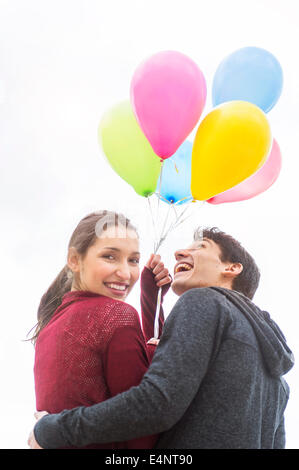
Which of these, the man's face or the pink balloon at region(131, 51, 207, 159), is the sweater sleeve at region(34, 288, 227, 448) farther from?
the pink balloon at region(131, 51, 207, 159)

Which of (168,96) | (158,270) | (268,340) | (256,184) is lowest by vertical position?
(268,340)

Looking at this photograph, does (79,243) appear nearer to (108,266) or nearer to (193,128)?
(108,266)

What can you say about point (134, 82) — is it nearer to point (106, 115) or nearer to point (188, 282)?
point (106, 115)

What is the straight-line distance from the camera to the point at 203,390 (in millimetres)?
1369

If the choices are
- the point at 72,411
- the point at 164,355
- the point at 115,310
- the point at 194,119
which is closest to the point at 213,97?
the point at 194,119

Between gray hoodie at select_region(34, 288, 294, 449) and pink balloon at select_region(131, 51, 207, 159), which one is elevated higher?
pink balloon at select_region(131, 51, 207, 159)

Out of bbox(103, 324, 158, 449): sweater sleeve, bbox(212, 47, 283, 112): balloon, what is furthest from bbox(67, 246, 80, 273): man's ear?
bbox(212, 47, 283, 112): balloon

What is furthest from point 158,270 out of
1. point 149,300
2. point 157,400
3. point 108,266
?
point 157,400

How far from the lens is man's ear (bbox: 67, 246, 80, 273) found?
175 cm

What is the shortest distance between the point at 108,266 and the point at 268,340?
621 mm

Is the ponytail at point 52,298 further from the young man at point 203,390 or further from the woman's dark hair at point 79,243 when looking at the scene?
the young man at point 203,390

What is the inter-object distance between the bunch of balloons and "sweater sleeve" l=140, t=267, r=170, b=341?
455mm

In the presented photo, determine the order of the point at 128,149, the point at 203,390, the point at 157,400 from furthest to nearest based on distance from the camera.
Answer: the point at 128,149
the point at 203,390
the point at 157,400

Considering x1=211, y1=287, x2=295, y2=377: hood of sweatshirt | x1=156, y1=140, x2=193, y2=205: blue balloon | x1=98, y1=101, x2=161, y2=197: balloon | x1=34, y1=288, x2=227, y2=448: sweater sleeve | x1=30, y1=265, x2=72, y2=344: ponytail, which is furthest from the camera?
x1=156, y1=140, x2=193, y2=205: blue balloon
